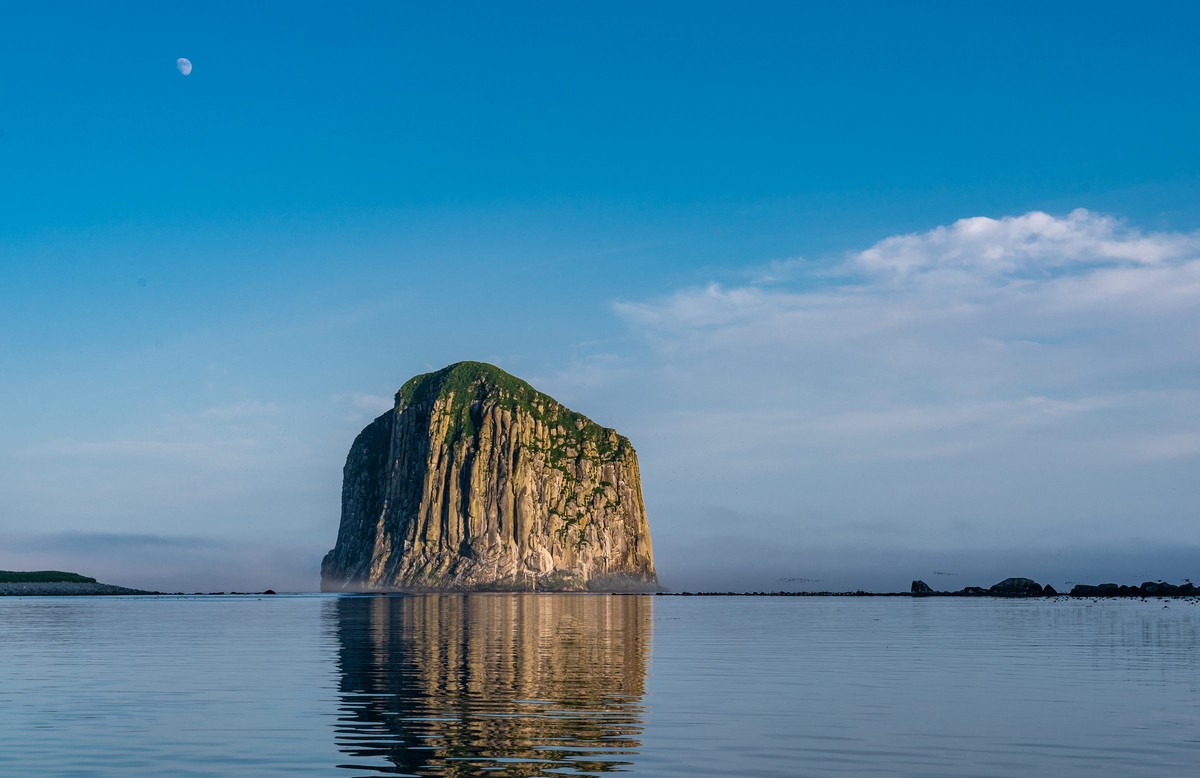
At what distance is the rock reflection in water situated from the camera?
25.4 m

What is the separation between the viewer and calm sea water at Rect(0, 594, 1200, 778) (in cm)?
2567

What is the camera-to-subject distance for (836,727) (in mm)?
31969

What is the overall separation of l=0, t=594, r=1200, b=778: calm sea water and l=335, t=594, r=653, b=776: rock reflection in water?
130 millimetres

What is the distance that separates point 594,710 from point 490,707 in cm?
347

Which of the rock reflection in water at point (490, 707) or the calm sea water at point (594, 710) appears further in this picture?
the calm sea water at point (594, 710)

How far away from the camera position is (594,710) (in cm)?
3494

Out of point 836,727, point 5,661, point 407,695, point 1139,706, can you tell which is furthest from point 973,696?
point 5,661

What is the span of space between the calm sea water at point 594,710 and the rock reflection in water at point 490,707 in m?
0.13

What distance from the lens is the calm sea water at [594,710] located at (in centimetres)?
2567

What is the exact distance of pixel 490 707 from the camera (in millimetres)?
35312

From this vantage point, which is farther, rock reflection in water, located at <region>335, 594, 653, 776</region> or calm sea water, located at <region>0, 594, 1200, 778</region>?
calm sea water, located at <region>0, 594, 1200, 778</region>

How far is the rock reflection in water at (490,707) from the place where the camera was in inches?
1001

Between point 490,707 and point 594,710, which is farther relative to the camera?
point 490,707

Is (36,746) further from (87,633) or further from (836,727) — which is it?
(87,633)
